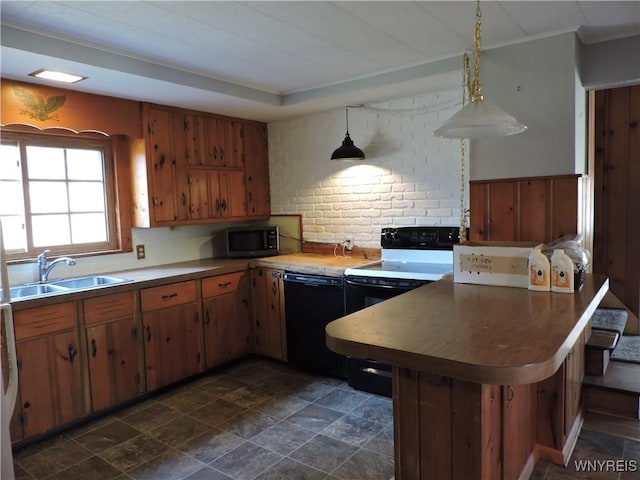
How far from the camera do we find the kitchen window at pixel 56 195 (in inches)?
120

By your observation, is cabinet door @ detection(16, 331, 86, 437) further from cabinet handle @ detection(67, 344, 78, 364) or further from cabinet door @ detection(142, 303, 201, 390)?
cabinet door @ detection(142, 303, 201, 390)

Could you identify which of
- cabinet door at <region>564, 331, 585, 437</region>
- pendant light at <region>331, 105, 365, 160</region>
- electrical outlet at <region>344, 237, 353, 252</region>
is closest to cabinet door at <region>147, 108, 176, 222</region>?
pendant light at <region>331, 105, 365, 160</region>

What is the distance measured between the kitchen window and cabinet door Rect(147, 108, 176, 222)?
1.14ft

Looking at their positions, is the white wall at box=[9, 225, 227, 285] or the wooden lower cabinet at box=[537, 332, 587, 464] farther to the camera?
the white wall at box=[9, 225, 227, 285]

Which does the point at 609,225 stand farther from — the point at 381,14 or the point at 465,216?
the point at 381,14

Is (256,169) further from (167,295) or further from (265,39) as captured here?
(265,39)

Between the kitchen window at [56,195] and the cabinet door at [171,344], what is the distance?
0.80 m

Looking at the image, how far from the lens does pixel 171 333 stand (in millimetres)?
3357

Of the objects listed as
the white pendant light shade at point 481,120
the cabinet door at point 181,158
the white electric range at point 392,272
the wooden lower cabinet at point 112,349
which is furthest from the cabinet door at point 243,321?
the white pendant light shade at point 481,120

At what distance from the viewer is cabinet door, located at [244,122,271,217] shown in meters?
4.41

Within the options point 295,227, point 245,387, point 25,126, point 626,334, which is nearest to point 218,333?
point 245,387

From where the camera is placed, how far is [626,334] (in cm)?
363

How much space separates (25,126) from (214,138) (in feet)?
4.86

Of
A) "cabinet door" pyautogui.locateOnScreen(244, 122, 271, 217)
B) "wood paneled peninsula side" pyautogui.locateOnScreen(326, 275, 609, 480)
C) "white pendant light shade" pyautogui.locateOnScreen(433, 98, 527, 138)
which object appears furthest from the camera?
"cabinet door" pyautogui.locateOnScreen(244, 122, 271, 217)
